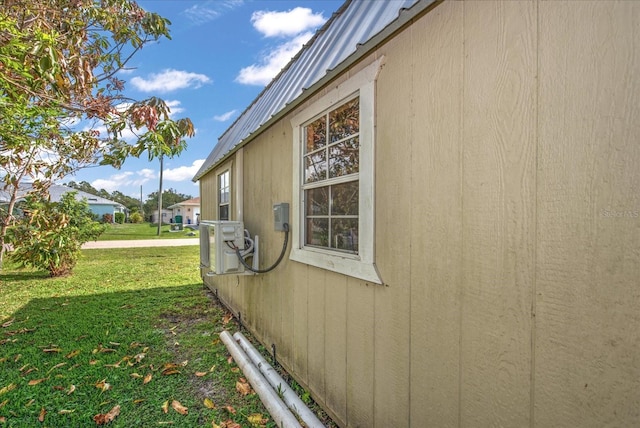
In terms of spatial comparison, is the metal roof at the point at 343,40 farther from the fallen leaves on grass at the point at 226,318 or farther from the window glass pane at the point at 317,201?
the fallen leaves on grass at the point at 226,318

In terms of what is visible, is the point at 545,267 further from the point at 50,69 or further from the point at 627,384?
the point at 50,69

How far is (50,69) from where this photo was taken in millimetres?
2473

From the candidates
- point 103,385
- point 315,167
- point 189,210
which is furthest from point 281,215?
point 189,210

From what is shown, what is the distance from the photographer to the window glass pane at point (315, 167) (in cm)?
255

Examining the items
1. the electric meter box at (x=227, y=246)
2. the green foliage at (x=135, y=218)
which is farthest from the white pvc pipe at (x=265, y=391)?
the green foliage at (x=135, y=218)

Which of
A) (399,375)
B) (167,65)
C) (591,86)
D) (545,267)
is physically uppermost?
(167,65)

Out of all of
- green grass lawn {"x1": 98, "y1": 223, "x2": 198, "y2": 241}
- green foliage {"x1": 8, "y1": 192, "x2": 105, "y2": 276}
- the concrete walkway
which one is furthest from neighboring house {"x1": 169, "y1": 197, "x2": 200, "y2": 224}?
green foliage {"x1": 8, "y1": 192, "x2": 105, "y2": 276}

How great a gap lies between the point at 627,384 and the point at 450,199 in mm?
828

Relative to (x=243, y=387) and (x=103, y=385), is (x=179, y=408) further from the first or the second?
(x=103, y=385)

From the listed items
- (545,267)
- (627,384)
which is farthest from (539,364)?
(545,267)

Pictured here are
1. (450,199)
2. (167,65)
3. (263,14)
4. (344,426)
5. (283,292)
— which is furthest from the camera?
(167,65)

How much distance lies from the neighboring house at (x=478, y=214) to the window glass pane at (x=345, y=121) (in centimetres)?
1

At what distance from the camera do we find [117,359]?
354 centimetres

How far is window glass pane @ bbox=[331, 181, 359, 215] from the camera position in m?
2.19
